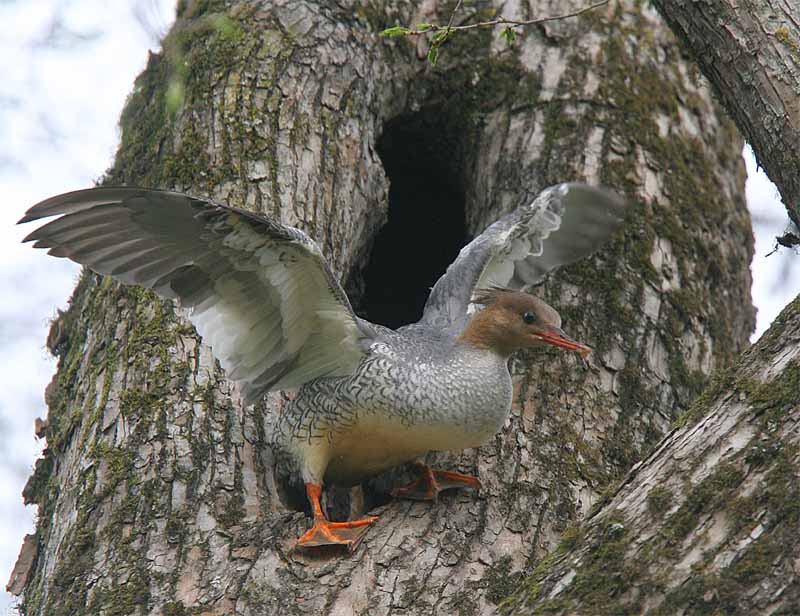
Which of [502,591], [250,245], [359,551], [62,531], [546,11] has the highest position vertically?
[546,11]

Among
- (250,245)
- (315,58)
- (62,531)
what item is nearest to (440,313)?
(250,245)

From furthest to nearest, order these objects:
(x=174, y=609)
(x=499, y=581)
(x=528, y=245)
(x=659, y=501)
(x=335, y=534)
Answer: (x=528, y=245)
(x=335, y=534)
(x=499, y=581)
(x=174, y=609)
(x=659, y=501)

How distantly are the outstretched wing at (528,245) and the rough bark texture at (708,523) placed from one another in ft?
7.98

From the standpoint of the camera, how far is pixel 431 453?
492 cm

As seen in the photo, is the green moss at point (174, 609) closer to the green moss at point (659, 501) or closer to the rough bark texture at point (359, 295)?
the rough bark texture at point (359, 295)

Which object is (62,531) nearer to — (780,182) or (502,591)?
(502,591)

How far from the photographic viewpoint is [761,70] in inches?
150

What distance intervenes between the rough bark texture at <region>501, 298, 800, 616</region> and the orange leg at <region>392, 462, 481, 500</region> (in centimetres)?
158

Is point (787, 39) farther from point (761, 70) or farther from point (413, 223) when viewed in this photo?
point (413, 223)

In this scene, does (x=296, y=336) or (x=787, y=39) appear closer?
(x=787, y=39)

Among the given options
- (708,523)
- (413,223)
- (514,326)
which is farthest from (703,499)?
(413,223)

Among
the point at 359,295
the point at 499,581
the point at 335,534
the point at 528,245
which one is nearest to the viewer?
the point at 499,581

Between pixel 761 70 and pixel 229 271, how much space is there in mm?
2231

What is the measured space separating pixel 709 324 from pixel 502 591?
7.64 feet
